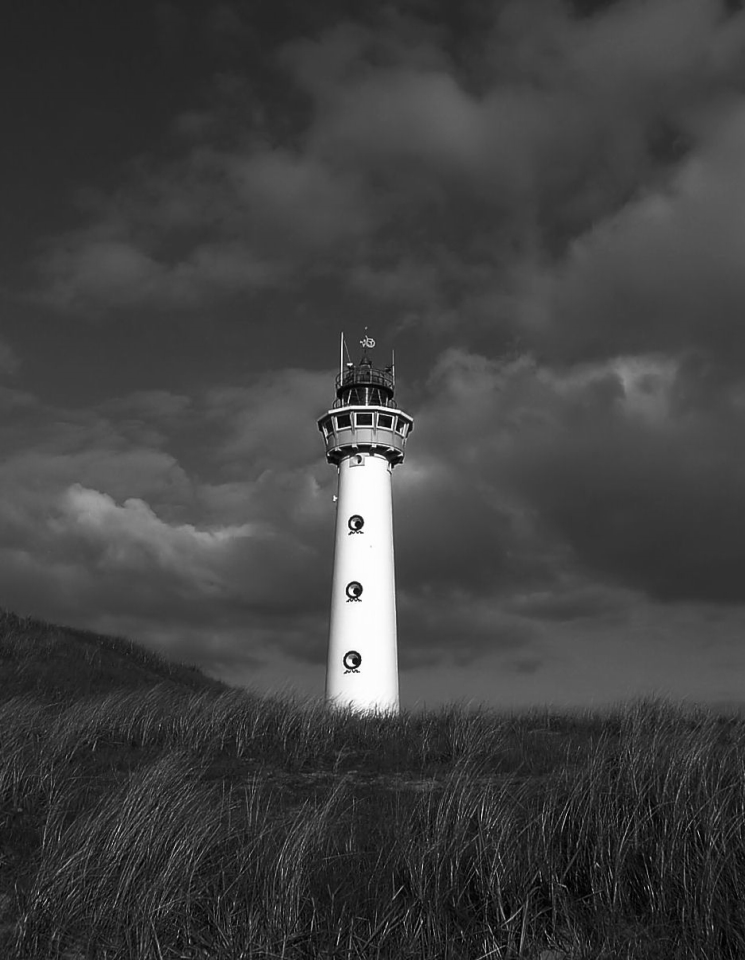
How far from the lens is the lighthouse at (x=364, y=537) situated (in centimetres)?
2639

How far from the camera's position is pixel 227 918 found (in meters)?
6.04

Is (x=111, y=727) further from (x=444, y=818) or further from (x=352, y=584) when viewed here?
(x=352, y=584)

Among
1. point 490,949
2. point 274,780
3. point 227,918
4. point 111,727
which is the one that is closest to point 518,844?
point 490,949

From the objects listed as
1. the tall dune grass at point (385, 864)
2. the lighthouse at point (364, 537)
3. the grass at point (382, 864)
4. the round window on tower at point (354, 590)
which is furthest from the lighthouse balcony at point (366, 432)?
the tall dune grass at point (385, 864)

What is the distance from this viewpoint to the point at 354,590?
89.4ft

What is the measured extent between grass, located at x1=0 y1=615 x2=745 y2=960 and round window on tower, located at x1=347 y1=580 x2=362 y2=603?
1667 cm

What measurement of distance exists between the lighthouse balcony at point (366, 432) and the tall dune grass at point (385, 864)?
19.4m

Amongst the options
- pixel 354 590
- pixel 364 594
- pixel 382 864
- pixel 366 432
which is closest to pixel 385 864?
pixel 382 864

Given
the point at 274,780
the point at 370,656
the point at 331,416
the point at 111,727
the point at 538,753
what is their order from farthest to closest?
the point at 331,416 < the point at 370,656 < the point at 111,727 < the point at 538,753 < the point at 274,780

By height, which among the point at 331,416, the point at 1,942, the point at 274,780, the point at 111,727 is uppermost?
the point at 331,416

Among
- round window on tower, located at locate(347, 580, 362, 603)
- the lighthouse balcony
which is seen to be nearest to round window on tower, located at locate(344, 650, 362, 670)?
round window on tower, located at locate(347, 580, 362, 603)

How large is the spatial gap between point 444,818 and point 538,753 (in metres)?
4.74

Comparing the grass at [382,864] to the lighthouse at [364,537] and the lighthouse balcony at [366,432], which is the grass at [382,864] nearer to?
the lighthouse at [364,537]

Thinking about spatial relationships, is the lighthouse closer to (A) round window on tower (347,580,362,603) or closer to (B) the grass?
(A) round window on tower (347,580,362,603)
